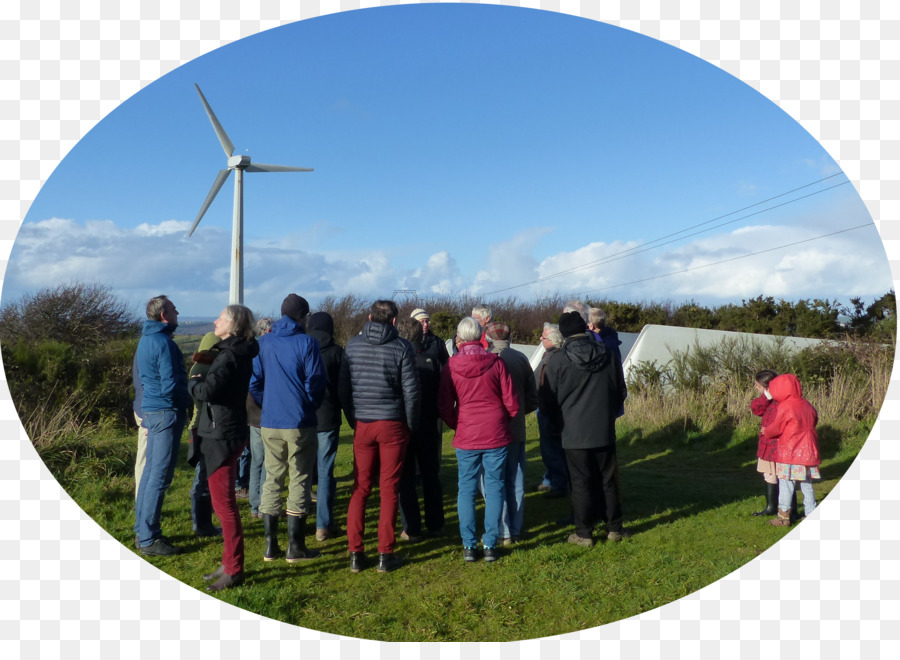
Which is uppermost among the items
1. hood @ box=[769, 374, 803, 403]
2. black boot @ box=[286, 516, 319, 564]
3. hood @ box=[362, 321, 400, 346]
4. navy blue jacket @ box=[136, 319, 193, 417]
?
hood @ box=[362, 321, 400, 346]

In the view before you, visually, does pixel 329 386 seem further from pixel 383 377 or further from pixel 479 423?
pixel 479 423

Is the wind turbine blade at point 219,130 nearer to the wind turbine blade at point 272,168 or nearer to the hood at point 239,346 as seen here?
the wind turbine blade at point 272,168

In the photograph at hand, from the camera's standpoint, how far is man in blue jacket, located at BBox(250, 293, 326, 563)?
203 inches

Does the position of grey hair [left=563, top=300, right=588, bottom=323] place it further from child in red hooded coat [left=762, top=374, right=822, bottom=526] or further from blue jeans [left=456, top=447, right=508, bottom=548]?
child in red hooded coat [left=762, top=374, right=822, bottom=526]

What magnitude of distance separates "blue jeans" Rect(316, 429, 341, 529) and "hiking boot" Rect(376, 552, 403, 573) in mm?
892

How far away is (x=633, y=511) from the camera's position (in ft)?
23.4

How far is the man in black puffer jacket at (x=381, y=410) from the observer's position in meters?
5.13

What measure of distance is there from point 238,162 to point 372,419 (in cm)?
1869

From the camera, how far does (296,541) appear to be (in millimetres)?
5414

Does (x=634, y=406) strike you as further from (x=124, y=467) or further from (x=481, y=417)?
(x=124, y=467)

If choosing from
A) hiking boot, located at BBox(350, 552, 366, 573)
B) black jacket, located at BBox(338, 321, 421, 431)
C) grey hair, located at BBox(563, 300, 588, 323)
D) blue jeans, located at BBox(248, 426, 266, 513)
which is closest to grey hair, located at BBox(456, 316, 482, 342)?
black jacket, located at BBox(338, 321, 421, 431)

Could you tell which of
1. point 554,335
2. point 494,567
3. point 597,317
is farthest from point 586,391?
Answer: point 597,317

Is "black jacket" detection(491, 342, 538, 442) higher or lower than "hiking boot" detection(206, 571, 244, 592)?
higher

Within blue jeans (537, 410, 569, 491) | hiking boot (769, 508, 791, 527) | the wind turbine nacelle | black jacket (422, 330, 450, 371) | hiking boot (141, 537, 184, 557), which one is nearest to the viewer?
hiking boot (141, 537, 184, 557)
